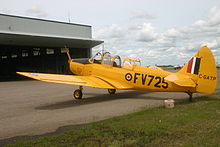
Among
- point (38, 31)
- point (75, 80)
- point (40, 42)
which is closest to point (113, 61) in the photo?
point (75, 80)

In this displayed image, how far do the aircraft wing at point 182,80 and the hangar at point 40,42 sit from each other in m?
18.1

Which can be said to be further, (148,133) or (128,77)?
(128,77)

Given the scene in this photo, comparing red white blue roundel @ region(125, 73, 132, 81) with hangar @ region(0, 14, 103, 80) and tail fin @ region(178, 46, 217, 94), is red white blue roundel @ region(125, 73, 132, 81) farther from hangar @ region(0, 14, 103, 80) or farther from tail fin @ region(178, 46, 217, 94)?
hangar @ region(0, 14, 103, 80)

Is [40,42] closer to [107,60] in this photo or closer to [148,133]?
[107,60]

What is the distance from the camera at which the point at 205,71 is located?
7457 mm

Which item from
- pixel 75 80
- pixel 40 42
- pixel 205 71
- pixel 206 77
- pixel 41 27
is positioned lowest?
pixel 75 80

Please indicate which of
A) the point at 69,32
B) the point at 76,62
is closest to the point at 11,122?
the point at 76,62

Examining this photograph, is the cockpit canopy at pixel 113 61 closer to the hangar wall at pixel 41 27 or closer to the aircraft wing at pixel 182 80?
the aircraft wing at pixel 182 80

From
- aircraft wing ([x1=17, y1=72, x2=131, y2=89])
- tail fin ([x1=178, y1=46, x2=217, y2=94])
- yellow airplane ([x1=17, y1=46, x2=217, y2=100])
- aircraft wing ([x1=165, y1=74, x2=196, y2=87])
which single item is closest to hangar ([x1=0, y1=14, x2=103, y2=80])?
yellow airplane ([x1=17, y1=46, x2=217, y2=100])

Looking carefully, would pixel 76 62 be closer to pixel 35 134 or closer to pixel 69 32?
pixel 35 134

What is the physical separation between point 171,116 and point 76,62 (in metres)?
7.61

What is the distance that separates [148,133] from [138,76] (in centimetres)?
505

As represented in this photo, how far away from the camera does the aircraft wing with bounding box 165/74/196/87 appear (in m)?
7.53

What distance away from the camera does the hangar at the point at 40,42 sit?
21984mm
